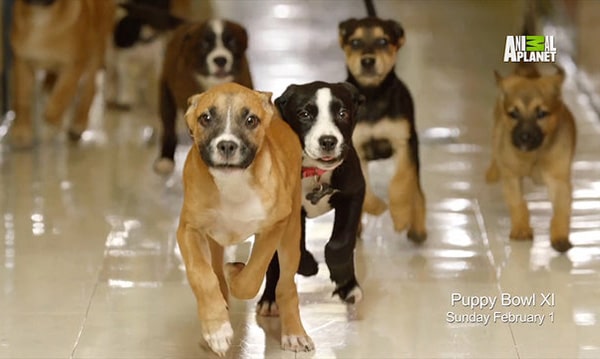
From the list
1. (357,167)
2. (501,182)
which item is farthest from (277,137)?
(501,182)

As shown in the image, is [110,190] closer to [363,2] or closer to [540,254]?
[363,2]

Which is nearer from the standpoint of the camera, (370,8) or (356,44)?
(356,44)

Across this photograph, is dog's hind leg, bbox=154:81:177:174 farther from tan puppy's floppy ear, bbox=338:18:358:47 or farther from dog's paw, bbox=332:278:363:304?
dog's paw, bbox=332:278:363:304

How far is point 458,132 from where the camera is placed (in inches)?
150

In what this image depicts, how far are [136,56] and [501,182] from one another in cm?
136

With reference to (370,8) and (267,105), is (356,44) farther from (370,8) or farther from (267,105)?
(267,105)

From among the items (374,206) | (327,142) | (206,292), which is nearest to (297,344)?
(206,292)

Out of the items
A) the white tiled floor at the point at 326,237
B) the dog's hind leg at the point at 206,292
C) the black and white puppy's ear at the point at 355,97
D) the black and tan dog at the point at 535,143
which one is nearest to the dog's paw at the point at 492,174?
the white tiled floor at the point at 326,237

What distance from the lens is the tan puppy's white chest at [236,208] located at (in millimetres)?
2260

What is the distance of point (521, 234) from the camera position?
121 inches

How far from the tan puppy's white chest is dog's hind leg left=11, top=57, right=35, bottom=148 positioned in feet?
5.50

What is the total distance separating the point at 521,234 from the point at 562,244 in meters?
0.13

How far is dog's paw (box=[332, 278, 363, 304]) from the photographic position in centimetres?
269

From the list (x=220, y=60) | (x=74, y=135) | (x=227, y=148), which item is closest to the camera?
(x=227, y=148)
